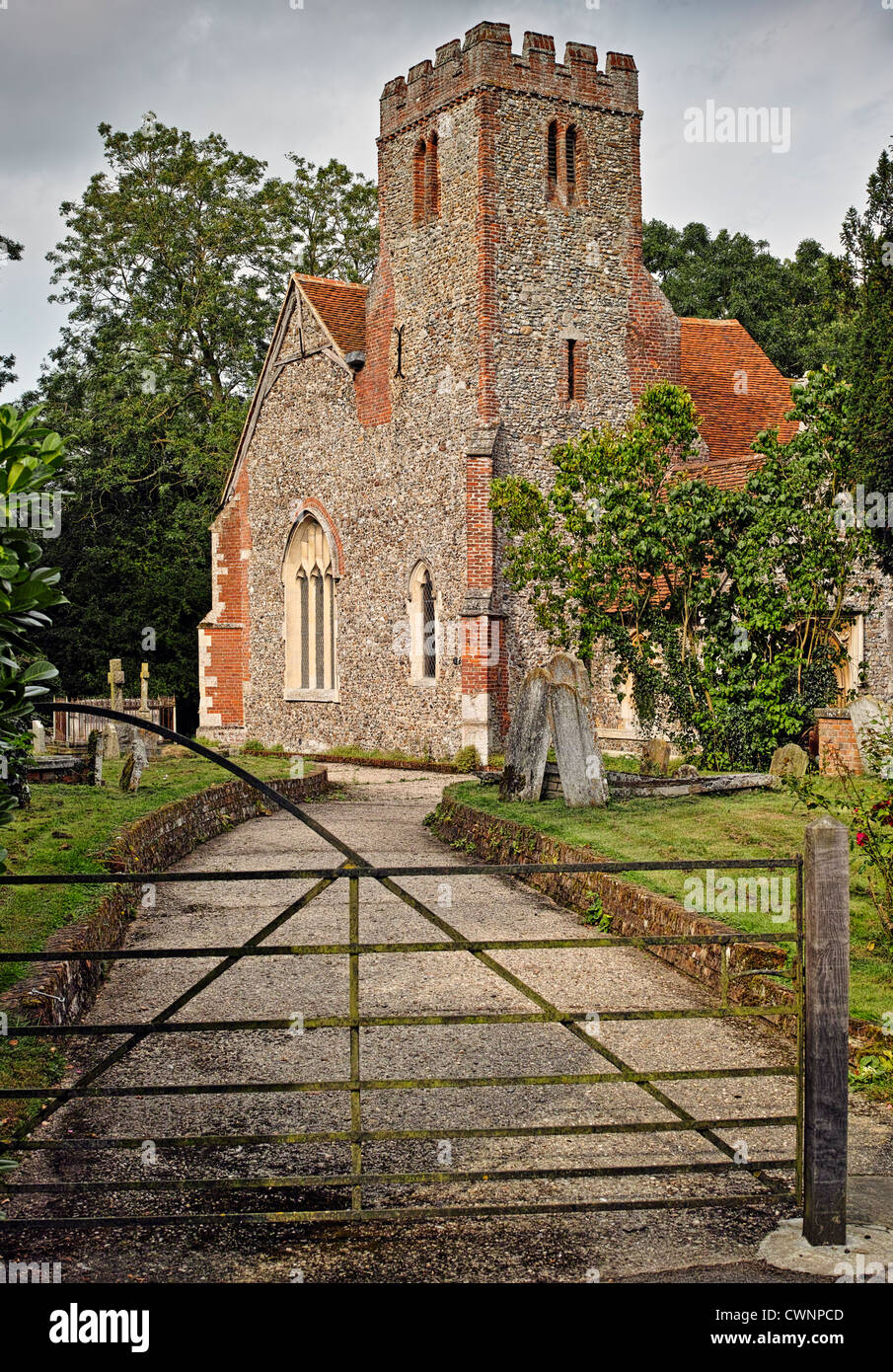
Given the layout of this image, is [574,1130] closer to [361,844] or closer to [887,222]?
[361,844]

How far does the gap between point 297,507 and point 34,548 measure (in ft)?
90.6

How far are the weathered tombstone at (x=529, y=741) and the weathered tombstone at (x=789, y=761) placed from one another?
282 centimetres

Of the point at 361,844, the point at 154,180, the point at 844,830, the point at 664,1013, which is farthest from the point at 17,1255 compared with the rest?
the point at 154,180

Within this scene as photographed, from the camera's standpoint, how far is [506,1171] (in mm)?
4383

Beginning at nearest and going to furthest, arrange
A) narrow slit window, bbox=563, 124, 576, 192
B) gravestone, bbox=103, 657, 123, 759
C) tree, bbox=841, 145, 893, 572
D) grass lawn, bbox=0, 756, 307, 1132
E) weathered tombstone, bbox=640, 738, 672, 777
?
1. grass lawn, bbox=0, 756, 307, 1132
2. tree, bbox=841, 145, 893, 572
3. weathered tombstone, bbox=640, 738, 672, 777
4. gravestone, bbox=103, 657, 123, 759
5. narrow slit window, bbox=563, 124, 576, 192

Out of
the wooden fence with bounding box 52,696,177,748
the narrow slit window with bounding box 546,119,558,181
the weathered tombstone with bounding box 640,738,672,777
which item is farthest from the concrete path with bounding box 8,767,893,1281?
the narrow slit window with bounding box 546,119,558,181

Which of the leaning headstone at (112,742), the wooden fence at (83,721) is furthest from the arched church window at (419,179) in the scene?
the leaning headstone at (112,742)

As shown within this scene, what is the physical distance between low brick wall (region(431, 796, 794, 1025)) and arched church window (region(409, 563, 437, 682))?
1100 cm

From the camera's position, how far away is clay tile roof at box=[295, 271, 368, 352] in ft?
96.9

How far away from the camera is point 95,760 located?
18.0 m

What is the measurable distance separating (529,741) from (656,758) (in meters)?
2.62

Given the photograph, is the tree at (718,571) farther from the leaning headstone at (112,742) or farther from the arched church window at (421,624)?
the arched church window at (421,624)

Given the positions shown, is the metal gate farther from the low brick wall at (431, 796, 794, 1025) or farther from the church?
A: the church
